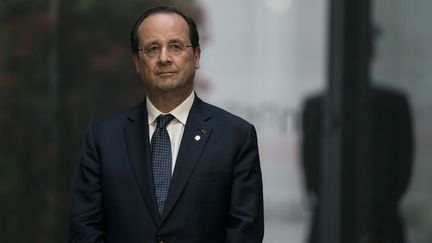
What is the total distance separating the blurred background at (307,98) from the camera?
25.2 feet

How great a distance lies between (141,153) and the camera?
12.0ft

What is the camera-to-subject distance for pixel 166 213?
3.55 metres

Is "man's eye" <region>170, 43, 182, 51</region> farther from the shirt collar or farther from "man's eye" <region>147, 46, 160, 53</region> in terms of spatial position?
the shirt collar

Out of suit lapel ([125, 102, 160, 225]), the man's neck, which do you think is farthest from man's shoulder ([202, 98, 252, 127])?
suit lapel ([125, 102, 160, 225])

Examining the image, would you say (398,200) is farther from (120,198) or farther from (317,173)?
(120,198)

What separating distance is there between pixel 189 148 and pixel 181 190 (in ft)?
0.48

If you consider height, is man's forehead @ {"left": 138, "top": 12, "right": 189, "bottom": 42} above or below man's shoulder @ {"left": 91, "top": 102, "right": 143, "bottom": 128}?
above

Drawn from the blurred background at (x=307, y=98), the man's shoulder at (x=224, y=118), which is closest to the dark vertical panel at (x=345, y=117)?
the blurred background at (x=307, y=98)

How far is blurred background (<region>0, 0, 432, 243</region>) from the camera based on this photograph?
25.2 ft

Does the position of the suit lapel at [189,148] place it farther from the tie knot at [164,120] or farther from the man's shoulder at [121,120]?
the man's shoulder at [121,120]

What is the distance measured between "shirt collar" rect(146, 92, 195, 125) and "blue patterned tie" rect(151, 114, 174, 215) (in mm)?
17

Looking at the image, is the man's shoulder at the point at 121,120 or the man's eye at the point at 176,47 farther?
the man's shoulder at the point at 121,120

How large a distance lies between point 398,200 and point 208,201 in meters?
4.27

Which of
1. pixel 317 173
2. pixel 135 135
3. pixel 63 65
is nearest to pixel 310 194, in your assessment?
pixel 317 173
